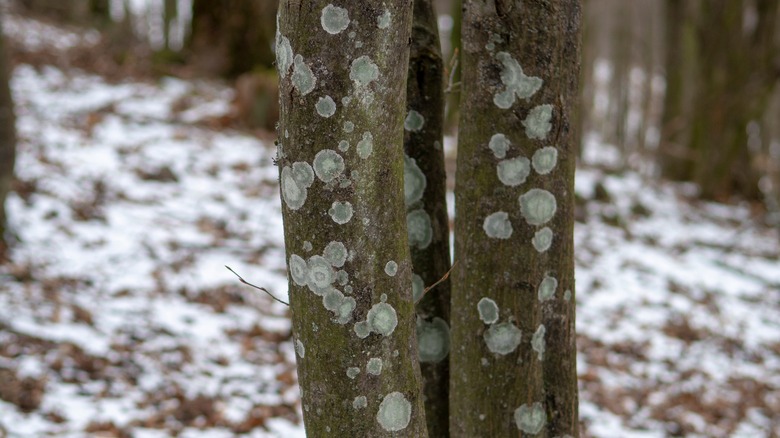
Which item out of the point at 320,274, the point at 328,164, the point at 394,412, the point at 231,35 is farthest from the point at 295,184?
the point at 231,35

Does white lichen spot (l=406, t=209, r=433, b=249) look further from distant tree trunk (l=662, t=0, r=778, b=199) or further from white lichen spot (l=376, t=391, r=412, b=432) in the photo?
distant tree trunk (l=662, t=0, r=778, b=199)

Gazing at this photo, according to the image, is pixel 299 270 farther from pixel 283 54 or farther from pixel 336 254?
pixel 283 54

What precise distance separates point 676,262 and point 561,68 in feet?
22.6

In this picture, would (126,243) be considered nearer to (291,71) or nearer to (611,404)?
(611,404)

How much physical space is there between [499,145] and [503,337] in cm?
53

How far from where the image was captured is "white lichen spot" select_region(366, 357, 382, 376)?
4.64ft

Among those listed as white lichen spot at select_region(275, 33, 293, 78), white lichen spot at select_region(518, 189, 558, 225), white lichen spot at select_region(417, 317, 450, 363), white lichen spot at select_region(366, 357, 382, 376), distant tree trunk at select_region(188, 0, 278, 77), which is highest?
distant tree trunk at select_region(188, 0, 278, 77)

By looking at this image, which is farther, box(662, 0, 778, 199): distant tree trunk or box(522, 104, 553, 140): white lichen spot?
box(662, 0, 778, 199): distant tree trunk

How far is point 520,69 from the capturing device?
169 centimetres

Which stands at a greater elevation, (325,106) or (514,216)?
(325,106)

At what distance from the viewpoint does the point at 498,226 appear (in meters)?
→ 1.75

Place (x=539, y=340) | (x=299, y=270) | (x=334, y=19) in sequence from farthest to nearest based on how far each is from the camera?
(x=539, y=340)
(x=299, y=270)
(x=334, y=19)

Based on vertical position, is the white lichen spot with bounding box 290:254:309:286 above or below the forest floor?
above

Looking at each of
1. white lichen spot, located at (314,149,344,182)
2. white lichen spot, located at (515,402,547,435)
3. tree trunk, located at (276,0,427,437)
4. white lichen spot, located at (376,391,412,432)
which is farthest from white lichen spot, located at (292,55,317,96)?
white lichen spot, located at (515,402,547,435)
